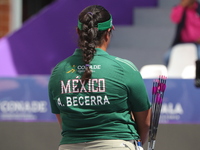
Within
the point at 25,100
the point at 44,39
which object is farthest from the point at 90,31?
the point at 44,39

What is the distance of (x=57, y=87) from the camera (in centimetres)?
274

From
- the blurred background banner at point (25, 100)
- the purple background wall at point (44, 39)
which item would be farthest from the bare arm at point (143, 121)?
the purple background wall at point (44, 39)

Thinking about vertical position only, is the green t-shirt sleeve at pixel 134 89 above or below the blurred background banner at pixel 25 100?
above

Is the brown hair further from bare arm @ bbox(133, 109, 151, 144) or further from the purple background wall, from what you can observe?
the purple background wall

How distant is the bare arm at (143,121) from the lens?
2.73m

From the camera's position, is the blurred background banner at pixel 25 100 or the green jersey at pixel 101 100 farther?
the blurred background banner at pixel 25 100

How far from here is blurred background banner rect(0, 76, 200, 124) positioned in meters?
4.62

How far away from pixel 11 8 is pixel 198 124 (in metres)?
5.77

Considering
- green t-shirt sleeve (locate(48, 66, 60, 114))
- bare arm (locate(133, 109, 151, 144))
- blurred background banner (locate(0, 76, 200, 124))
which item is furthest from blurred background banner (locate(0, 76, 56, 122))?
bare arm (locate(133, 109, 151, 144))

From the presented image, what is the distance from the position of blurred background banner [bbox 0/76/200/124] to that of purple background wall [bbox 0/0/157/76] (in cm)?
258

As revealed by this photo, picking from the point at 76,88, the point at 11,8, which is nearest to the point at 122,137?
the point at 76,88

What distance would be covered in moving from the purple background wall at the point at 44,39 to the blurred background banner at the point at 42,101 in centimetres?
258

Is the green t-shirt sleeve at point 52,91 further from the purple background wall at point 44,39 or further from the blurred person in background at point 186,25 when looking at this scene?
the purple background wall at point 44,39

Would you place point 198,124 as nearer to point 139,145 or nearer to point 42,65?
point 139,145
